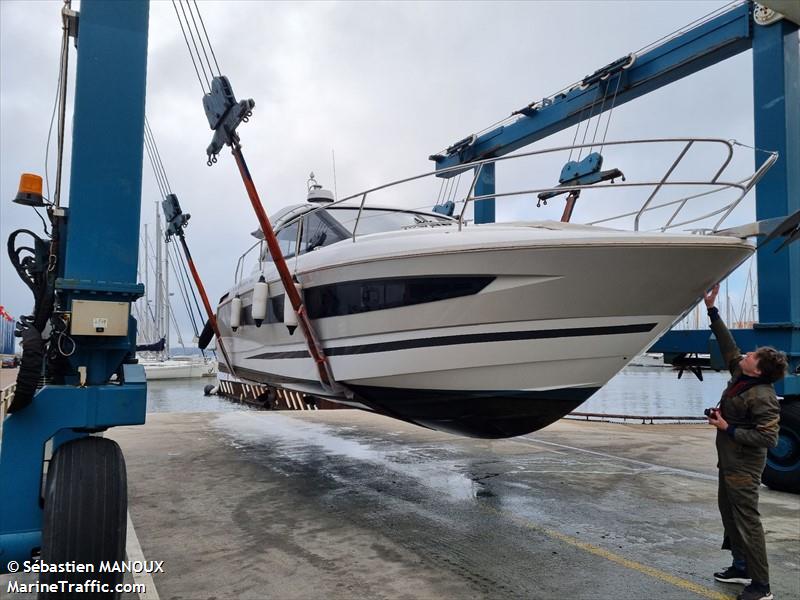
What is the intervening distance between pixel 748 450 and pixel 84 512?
333 cm

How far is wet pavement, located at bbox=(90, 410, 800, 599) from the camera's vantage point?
3.05 m

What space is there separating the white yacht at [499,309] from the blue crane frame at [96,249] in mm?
1481

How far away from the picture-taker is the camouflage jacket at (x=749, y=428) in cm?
292

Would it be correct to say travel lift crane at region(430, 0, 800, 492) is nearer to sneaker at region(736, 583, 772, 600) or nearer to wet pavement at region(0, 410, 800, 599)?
wet pavement at region(0, 410, 800, 599)

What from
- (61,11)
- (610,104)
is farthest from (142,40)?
(610,104)

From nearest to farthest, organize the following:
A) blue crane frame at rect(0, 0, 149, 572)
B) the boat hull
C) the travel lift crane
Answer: blue crane frame at rect(0, 0, 149, 572) → the boat hull → the travel lift crane

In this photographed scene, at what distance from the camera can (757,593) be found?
279cm

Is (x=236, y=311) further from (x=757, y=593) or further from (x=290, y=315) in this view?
(x=757, y=593)

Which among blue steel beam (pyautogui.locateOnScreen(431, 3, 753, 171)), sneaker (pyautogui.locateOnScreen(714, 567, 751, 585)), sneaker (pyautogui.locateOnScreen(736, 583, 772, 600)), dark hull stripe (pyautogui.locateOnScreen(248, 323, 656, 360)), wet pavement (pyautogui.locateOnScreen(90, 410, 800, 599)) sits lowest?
wet pavement (pyautogui.locateOnScreen(90, 410, 800, 599))

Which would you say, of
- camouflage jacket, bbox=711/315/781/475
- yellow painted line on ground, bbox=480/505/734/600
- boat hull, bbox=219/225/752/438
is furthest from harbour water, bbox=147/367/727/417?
camouflage jacket, bbox=711/315/781/475

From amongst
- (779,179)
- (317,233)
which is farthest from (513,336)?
(779,179)

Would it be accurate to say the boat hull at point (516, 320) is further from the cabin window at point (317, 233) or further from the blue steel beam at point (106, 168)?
the blue steel beam at point (106, 168)

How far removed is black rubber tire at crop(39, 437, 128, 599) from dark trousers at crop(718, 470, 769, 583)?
308cm

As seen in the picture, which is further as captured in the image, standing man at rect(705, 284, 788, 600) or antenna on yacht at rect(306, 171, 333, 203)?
antenna on yacht at rect(306, 171, 333, 203)
